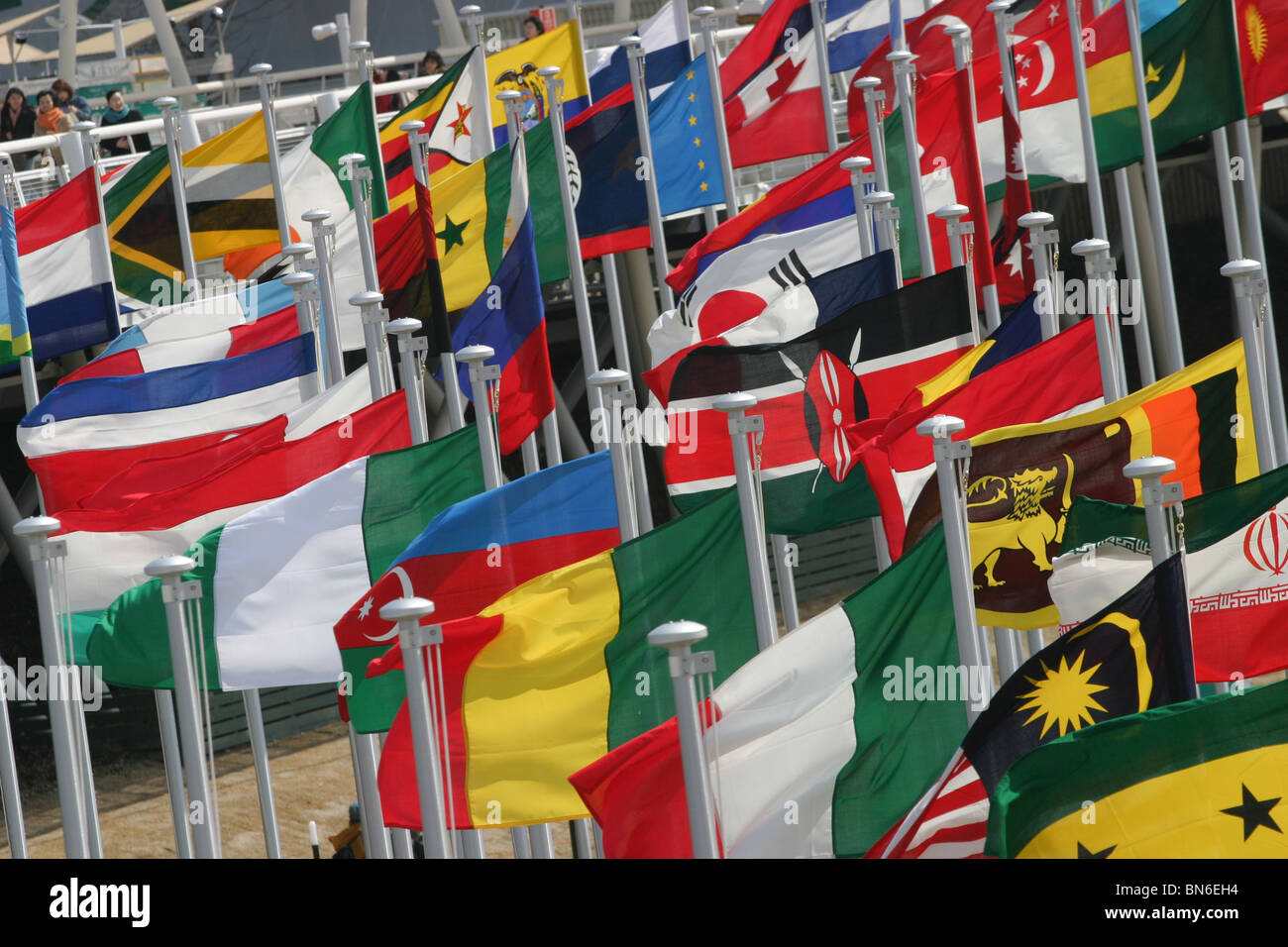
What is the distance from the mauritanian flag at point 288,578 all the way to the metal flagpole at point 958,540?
3.46 metres

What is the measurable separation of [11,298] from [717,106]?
6.27m

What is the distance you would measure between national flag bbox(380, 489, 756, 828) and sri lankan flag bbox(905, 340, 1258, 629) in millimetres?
1632

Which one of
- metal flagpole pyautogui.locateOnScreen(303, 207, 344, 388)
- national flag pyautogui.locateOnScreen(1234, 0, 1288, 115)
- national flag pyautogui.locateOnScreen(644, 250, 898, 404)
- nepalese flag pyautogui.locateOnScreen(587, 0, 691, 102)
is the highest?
nepalese flag pyautogui.locateOnScreen(587, 0, 691, 102)

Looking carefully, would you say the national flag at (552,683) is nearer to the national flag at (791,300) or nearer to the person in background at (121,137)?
the national flag at (791,300)

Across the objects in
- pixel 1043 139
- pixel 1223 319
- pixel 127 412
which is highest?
pixel 1043 139

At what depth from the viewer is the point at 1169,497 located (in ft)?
26.7

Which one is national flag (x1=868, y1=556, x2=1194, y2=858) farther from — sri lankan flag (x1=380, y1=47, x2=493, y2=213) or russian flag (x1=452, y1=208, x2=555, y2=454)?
sri lankan flag (x1=380, y1=47, x2=493, y2=213)

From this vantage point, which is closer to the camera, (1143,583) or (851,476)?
(1143,583)

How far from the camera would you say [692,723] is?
7250 mm

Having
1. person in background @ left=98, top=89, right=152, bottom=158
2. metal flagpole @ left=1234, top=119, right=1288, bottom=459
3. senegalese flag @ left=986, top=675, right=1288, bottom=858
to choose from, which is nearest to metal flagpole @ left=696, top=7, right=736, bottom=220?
metal flagpole @ left=1234, top=119, right=1288, bottom=459

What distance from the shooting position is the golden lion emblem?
955 centimetres
